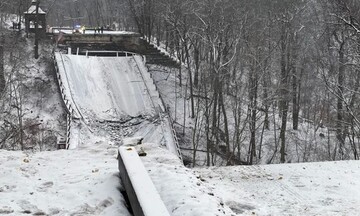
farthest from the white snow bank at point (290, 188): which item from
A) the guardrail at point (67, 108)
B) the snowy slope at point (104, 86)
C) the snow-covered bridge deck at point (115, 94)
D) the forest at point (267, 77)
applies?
Answer: the snowy slope at point (104, 86)

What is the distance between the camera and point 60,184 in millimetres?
7246

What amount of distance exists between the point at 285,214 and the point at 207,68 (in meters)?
23.2

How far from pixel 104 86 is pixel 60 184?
2445 centimetres

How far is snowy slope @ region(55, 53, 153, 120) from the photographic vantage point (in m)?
28.3

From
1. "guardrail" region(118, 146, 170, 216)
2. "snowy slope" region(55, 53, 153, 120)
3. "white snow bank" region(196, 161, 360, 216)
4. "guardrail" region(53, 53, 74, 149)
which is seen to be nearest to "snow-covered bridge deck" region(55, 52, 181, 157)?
"snowy slope" region(55, 53, 153, 120)

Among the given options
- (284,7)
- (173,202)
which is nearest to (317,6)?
(284,7)

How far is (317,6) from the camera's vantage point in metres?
36.9

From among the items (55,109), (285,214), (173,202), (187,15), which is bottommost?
(55,109)

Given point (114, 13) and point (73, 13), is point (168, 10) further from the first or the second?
point (73, 13)

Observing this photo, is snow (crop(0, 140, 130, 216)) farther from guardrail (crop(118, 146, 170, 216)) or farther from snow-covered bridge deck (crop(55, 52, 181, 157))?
snow-covered bridge deck (crop(55, 52, 181, 157))

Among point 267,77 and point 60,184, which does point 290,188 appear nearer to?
point 60,184

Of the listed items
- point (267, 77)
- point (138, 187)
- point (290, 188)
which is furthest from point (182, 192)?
point (267, 77)

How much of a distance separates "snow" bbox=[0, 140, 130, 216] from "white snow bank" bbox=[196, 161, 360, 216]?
2116mm

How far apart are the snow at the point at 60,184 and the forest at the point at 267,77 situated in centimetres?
1448
